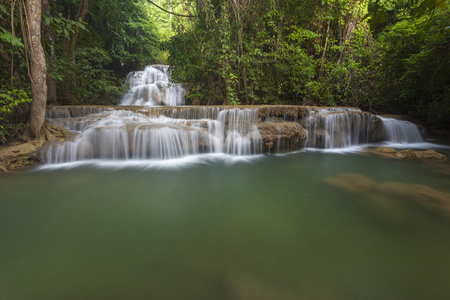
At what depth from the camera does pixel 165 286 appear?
1.63 meters

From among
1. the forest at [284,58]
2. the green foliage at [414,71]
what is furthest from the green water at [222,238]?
the forest at [284,58]

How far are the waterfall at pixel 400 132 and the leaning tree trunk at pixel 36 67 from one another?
10508 mm

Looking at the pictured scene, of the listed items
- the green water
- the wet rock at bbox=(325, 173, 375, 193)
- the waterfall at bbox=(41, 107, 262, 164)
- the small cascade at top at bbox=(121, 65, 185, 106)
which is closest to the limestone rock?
the green water

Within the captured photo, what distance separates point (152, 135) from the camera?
5.39 meters

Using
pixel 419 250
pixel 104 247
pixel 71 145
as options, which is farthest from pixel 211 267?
pixel 71 145

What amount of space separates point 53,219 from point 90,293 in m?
1.54

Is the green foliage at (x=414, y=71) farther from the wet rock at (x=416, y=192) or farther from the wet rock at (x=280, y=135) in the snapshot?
the wet rock at (x=416, y=192)

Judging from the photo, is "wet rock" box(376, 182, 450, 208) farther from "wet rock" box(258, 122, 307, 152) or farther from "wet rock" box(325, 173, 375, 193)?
"wet rock" box(258, 122, 307, 152)

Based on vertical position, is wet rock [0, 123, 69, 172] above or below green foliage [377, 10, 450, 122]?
below

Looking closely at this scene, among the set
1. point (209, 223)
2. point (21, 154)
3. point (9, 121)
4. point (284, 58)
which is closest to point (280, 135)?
point (209, 223)

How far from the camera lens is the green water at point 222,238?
→ 163cm

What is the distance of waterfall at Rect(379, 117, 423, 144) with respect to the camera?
7794mm

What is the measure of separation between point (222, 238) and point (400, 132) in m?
8.95

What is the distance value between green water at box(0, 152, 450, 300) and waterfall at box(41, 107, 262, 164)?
1.12m
